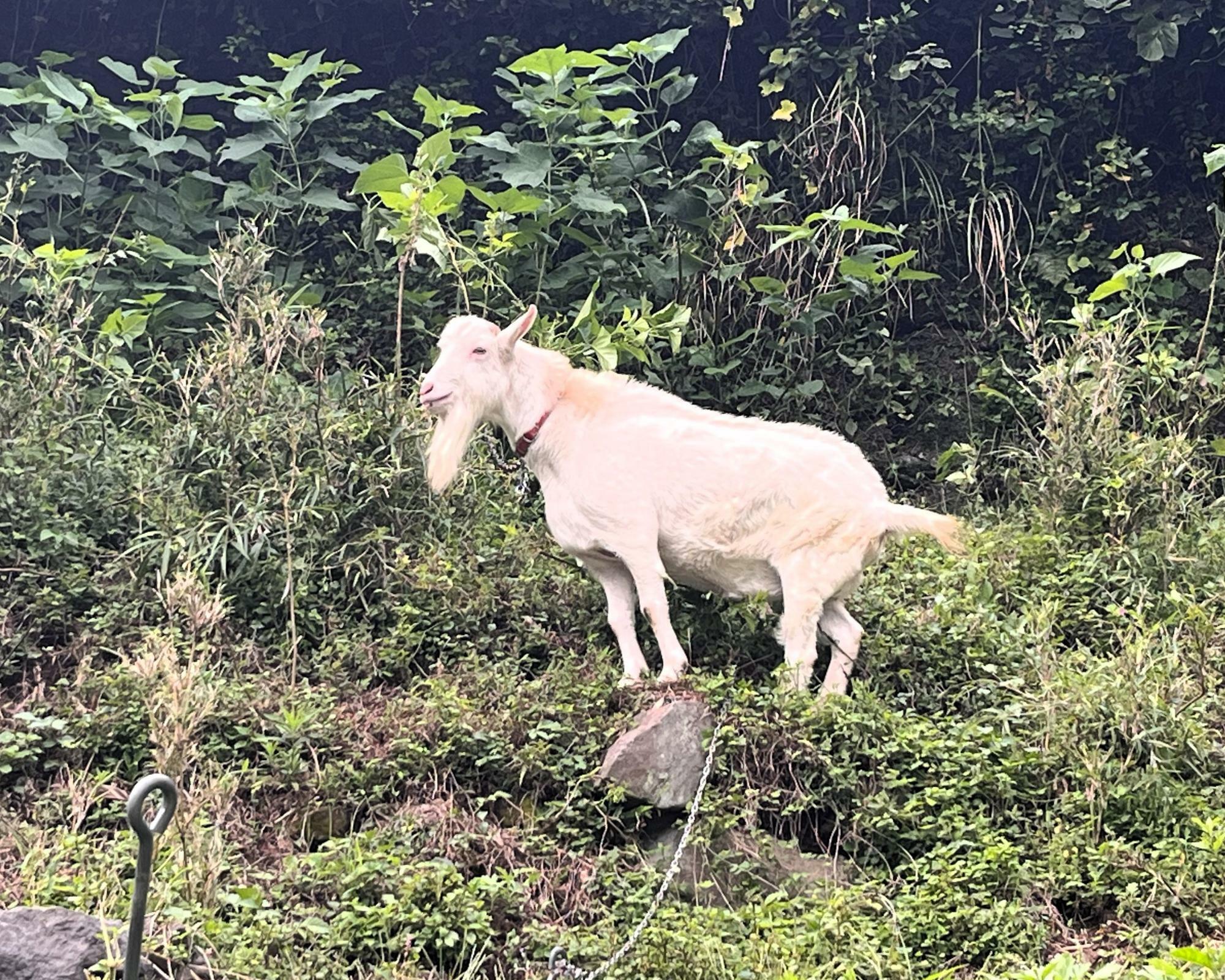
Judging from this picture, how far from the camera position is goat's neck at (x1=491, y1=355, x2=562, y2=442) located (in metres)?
5.18

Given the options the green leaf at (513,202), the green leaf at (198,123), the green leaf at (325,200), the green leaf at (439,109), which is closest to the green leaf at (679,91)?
the green leaf at (439,109)

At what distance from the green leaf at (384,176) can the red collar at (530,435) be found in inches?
100

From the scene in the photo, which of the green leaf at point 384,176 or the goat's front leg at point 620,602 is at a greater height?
the green leaf at point 384,176

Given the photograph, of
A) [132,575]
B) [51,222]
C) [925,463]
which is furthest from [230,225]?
[925,463]

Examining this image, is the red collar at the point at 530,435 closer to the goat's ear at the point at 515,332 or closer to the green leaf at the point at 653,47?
the goat's ear at the point at 515,332

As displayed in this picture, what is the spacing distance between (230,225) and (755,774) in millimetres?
5264

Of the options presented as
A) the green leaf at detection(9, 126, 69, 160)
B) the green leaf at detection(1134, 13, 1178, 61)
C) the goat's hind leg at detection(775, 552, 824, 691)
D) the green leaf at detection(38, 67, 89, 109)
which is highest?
the green leaf at detection(1134, 13, 1178, 61)

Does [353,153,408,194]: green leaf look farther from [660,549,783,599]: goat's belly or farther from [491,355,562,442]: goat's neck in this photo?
[660,549,783,599]: goat's belly

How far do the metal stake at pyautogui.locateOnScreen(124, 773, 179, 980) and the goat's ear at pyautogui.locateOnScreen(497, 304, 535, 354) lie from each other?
278 cm

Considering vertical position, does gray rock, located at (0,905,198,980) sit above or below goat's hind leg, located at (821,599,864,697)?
above

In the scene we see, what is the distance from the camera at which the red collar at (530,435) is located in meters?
5.16

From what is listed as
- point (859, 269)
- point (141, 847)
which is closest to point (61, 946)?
point (141, 847)

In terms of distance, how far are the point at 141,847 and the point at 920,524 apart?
3251 mm

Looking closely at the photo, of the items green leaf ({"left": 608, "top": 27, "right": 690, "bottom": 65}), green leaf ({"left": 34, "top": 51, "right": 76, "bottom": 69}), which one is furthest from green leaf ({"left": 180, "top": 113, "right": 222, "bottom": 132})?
green leaf ({"left": 608, "top": 27, "right": 690, "bottom": 65})
